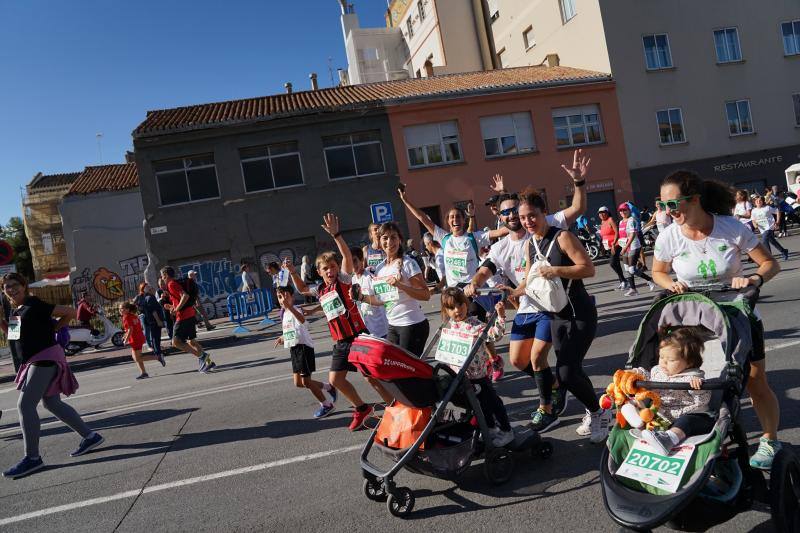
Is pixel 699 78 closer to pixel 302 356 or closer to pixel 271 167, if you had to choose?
pixel 271 167

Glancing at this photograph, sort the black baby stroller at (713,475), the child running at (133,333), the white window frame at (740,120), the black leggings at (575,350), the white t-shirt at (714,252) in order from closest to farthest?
the black baby stroller at (713,475) < the white t-shirt at (714,252) < the black leggings at (575,350) < the child running at (133,333) < the white window frame at (740,120)

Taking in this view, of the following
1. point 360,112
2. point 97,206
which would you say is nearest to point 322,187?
point 360,112

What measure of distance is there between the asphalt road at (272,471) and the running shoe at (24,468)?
0.08 metres

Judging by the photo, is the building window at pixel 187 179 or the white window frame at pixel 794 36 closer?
the building window at pixel 187 179

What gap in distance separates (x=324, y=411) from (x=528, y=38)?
31.2 metres

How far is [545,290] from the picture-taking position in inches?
169

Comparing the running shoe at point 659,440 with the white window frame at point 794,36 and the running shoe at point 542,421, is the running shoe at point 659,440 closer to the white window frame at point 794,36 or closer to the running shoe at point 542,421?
the running shoe at point 542,421

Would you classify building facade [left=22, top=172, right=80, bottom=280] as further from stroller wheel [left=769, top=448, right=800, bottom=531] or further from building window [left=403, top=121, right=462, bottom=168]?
stroller wheel [left=769, top=448, right=800, bottom=531]

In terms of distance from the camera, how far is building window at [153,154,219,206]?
22.6 metres

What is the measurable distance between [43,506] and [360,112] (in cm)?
2079

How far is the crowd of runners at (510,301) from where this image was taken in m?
3.64

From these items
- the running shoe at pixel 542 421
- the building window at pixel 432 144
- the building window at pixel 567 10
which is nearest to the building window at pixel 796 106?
the building window at pixel 567 10

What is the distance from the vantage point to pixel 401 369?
12.3 feet

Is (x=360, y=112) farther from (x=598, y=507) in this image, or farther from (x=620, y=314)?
(x=598, y=507)
